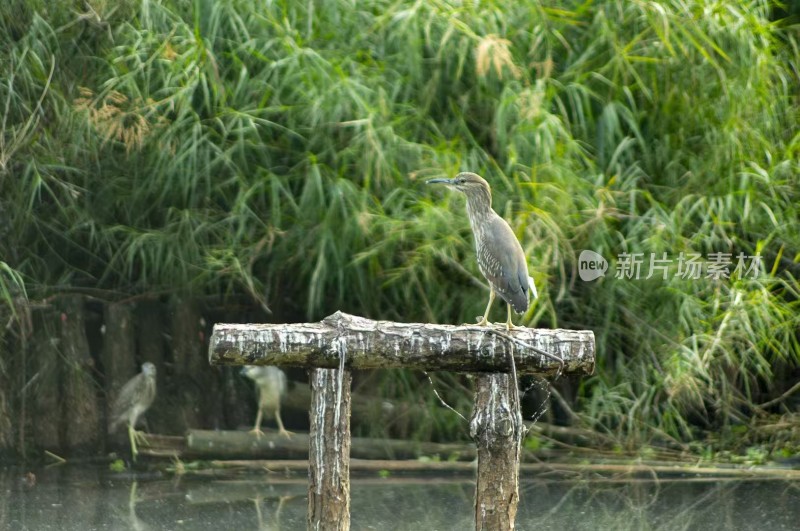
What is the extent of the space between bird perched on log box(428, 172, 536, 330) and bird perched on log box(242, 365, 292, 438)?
2398 mm

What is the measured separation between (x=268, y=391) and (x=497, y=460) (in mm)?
3269

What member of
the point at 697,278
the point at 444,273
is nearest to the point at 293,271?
the point at 444,273

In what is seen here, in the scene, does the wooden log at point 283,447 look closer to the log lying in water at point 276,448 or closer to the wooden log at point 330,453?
the log lying in water at point 276,448

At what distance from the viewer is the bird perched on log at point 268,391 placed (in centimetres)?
725

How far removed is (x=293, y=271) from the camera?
738cm

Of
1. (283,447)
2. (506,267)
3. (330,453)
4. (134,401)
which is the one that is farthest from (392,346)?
(134,401)

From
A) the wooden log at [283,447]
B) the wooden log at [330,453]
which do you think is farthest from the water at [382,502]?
the wooden log at [330,453]

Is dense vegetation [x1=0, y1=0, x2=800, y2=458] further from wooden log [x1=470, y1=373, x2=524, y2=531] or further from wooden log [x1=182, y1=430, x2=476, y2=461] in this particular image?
wooden log [x1=470, y1=373, x2=524, y2=531]

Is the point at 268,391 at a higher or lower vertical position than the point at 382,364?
lower

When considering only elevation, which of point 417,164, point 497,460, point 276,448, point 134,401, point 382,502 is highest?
point 417,164

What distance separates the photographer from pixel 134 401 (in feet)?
23.8

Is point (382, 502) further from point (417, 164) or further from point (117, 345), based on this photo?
point (117, 345)

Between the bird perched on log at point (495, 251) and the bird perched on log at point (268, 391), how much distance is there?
94.4 inches

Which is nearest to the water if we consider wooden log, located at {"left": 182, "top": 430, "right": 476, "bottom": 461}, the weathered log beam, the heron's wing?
wooden log, located at {"left": 182, "top": 430, "right": 476, "bottom": 461}
